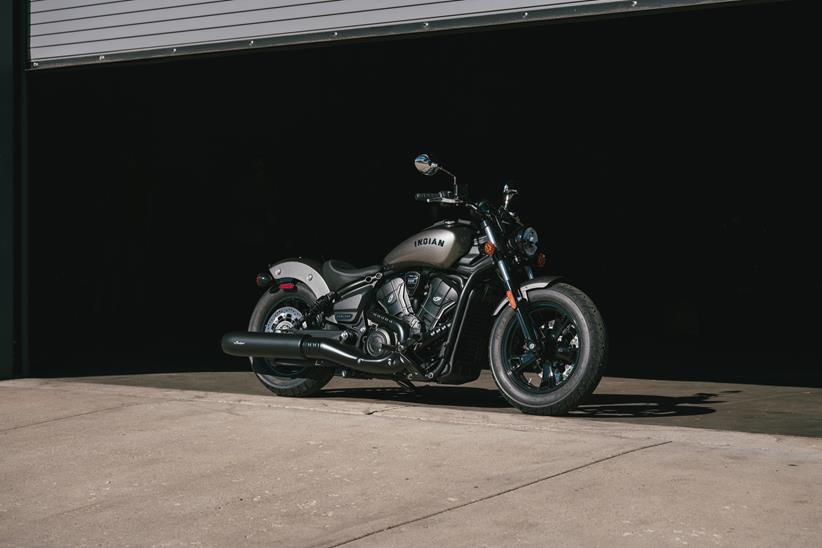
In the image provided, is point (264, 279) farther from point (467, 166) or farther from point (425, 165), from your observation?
point (467, 166)

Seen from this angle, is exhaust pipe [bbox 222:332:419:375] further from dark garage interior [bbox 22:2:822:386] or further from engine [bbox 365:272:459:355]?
dark garage interior [bbox 22:2:822:386]

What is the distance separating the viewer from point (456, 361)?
7.59m

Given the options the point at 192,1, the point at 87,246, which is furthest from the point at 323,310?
the point at 87,246

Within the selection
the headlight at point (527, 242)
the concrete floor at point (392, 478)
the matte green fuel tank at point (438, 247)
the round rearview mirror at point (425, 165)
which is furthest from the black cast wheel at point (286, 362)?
the headlight at point (527, 242)

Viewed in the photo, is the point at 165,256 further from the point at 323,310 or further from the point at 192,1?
the point at 323,310

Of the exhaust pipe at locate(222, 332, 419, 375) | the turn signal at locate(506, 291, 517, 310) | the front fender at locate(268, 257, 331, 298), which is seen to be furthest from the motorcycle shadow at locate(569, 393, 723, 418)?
the front fender at locate(268, 257, 331, 298)

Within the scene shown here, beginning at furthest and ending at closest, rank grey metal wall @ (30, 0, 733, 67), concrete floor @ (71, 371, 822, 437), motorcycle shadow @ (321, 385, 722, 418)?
grey metal wall @ (30, 0, 733, 67) < motorcycle shadow @ (321, 385, 722, 418) < concrete floor @ (71, 371, 822, 437)

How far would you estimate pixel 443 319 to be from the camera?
7.77m

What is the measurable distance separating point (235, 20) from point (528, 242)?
3.22 m

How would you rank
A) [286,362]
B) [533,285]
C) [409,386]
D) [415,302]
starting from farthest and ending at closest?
[286,362] → [409,386] → [415,302] → [533,285]

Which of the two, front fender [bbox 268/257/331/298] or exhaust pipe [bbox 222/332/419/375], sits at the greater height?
front fender [bbox 268/257/331/298]

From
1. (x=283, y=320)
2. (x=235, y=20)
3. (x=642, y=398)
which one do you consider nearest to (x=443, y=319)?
(x=283, y=320)

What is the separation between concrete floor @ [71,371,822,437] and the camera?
7.21 m

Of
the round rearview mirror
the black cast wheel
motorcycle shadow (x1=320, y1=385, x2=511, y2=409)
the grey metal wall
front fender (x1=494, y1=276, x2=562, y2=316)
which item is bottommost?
motorcycle shadow (x1=320, y1=385, x2=511, y2=409)
